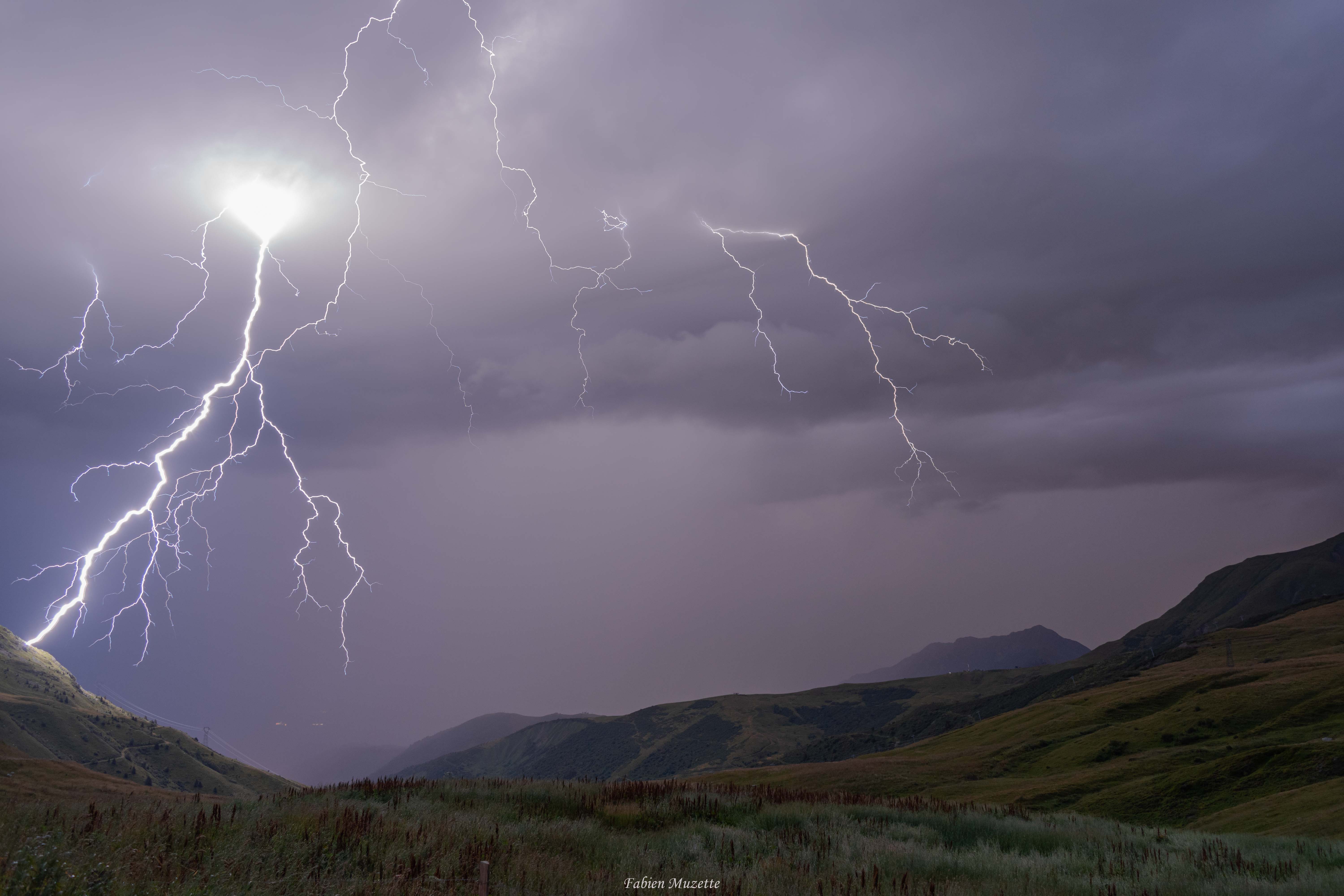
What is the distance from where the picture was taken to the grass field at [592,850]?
5.92 meters

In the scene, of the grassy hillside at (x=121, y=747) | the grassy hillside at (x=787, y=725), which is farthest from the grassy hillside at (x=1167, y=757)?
the grassy hillside at (x=121, y=747)

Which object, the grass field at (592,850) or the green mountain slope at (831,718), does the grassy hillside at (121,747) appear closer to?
the green mountain slope at (831,718)

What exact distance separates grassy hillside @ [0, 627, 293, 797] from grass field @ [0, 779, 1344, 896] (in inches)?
3124

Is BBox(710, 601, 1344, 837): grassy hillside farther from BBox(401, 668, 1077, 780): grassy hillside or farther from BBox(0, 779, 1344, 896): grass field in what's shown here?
BBox(401, 668, 1077, 780): grassy hillside

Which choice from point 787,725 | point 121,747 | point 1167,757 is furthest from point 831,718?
point 1167,757

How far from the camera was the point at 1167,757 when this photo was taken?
1182 inches

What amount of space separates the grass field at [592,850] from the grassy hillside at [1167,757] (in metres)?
8.08

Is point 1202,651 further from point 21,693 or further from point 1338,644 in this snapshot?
point 21,693

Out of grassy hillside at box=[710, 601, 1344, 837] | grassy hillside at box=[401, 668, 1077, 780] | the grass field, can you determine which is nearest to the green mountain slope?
grassy hillside at box=[401, 668, 1077, 780]

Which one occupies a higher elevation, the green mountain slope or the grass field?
the grass field

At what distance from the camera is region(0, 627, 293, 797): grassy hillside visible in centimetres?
8062

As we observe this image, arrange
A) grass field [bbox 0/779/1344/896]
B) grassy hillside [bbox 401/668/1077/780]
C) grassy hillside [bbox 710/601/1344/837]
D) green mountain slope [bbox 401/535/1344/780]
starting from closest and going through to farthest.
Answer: grass field [bbox 0/779/1344/896]
grassy hillside [bbox 710/601/1344/837]
green mountain slope [bbox 401/535/1344/780]
grassy hillside [bbox 401/668/1077/780]

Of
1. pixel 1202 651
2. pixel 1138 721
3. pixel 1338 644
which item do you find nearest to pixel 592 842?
pixel 1138 721

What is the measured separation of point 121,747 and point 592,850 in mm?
117880
